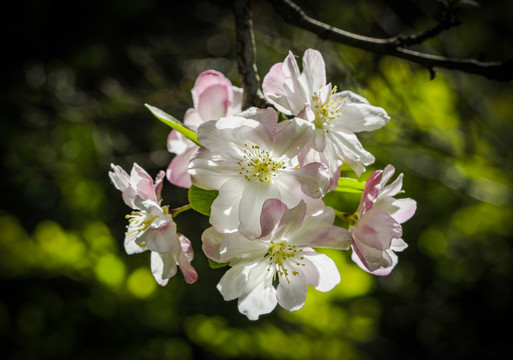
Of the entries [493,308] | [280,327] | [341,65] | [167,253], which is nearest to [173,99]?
[341,65]

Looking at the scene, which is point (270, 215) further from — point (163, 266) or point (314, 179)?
point (163, 266)

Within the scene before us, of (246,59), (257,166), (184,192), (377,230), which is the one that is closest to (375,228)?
(377,230)

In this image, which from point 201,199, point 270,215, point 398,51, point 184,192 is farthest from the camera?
point 184,192

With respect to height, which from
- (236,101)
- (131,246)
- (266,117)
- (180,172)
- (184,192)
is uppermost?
(266,117)

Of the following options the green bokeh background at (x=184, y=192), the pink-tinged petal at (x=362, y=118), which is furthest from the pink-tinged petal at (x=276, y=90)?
the green bokeh background at (x=184, y=192)

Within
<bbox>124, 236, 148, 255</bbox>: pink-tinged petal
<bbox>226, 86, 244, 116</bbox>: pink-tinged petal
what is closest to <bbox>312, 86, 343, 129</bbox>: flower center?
<bbox>226, 86, 244, 116</bbox>: pink-tinged petal

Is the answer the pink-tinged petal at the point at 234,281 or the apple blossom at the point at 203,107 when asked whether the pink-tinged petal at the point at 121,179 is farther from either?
the pink-tinged petal at the point at 234,281

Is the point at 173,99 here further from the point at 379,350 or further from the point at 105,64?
the point at 379,350
